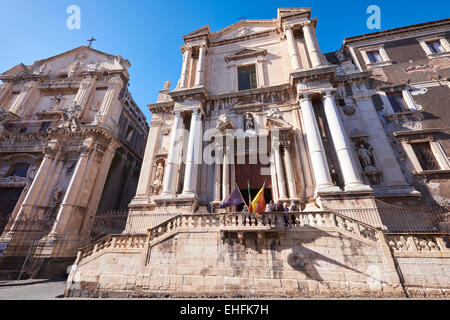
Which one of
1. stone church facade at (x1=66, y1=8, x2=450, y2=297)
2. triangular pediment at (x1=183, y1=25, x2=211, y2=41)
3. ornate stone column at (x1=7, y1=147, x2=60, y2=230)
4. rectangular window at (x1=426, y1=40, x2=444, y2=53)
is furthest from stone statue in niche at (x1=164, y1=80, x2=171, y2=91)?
rectangular window at (x1=426, y1=40, x2=444, y2=53)

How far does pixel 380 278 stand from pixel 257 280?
4067 mm

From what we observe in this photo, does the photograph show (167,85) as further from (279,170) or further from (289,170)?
(289,170)

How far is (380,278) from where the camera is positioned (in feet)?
20.9

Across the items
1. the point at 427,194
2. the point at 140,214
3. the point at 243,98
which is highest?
the point at 243,98

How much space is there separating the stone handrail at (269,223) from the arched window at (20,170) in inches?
614

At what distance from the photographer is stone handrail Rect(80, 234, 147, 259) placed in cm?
821

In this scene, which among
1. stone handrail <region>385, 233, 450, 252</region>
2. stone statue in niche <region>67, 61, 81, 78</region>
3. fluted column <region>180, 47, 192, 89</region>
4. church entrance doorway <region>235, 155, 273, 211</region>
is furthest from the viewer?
stone statue in niche <region>67, 61, 81, 78</region>

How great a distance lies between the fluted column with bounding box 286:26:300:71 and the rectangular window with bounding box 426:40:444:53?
1092cm

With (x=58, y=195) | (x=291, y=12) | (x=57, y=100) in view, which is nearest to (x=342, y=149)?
(x=291, y=12)

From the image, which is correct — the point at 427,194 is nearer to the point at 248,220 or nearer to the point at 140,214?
the point at 248,220

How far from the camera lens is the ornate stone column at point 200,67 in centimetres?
1554

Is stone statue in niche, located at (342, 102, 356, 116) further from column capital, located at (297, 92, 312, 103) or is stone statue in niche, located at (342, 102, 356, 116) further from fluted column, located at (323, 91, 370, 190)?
column capital, located at (297, 92, 312, 103)

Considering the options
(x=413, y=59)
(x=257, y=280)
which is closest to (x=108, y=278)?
(x=257, y=280)
